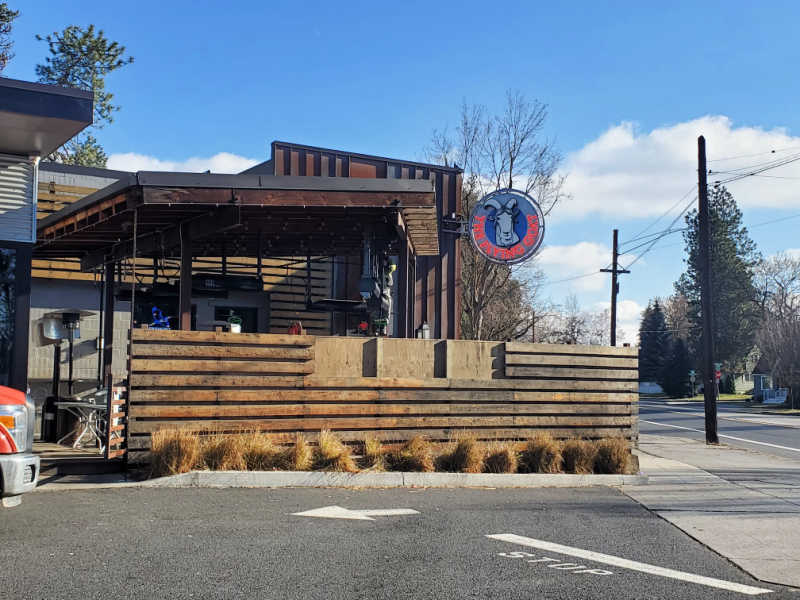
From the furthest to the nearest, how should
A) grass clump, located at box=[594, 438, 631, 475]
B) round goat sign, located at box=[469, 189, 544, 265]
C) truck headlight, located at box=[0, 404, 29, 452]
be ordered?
round goat sign, located at box=[469, 189, 544, 265] < grass clump, located at box=[594, 438, 631, 475] < truck headlight, located at box=[0, 404, 29, 452]

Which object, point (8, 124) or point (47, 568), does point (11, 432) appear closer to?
point (47, 568)

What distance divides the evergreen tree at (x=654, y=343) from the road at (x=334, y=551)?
8462cm

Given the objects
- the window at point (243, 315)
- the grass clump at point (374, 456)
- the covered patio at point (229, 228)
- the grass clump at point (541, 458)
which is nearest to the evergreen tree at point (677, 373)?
the window at point (243, 315)

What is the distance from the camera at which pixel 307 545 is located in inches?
271

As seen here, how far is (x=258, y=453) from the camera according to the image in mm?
10578

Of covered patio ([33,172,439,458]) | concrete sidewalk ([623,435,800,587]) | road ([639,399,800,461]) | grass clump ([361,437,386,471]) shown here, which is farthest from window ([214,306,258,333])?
road ([639,399,800,461])

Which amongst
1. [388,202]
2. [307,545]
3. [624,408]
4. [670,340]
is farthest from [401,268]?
[670,340]

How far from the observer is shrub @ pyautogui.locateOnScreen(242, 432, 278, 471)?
34.5 ft

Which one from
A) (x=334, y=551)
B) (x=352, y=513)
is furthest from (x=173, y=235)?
(x=334, y=551)

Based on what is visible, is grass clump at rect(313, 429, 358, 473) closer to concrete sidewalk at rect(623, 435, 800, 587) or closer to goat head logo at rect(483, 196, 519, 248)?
concrete sidewalk at rect(623, 435, 800, 587)

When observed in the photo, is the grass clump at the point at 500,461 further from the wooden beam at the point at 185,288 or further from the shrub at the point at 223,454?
the wooden beam at the point at 185,288

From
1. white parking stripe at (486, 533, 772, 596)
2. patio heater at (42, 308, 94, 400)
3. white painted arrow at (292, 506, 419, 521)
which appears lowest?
white parking stripe at (486, 533, 772, 596)

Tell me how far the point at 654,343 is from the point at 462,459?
281 ft

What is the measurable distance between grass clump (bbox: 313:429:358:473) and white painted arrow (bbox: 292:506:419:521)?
1.96 meters
